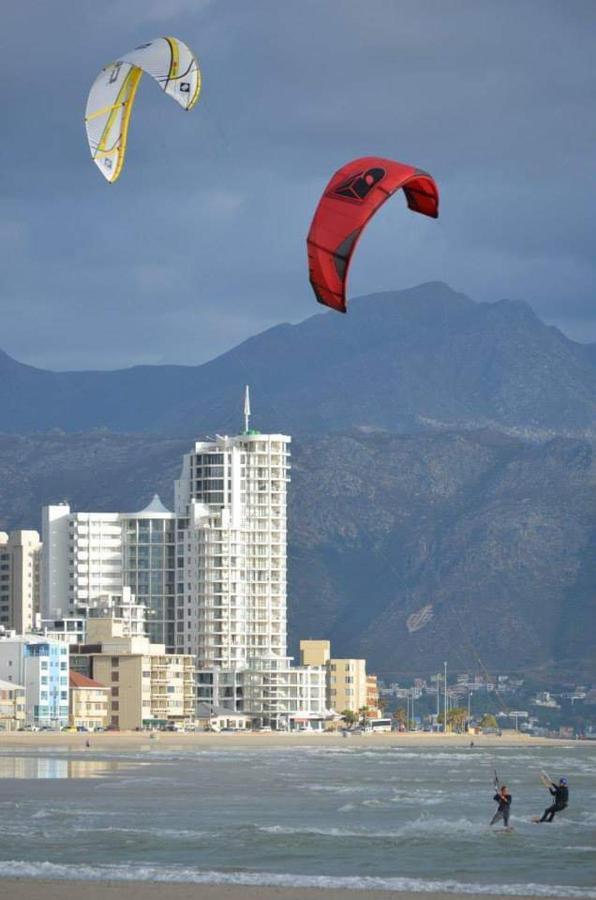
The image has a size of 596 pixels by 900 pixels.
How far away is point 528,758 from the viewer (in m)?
123

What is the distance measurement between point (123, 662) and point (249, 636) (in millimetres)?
20022

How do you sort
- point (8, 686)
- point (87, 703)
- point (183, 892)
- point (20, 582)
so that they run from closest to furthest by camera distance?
point (183, 892) → point (8, 686) → point (87, 703) → point (20, 582)

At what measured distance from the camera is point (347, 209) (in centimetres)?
4369

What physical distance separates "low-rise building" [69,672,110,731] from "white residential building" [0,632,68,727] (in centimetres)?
174

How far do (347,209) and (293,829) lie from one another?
55.1 feet

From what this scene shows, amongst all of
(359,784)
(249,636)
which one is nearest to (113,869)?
(359,784)

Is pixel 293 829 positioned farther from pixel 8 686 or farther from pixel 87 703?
pixel 87 703

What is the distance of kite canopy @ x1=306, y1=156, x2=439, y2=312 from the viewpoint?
140 feet

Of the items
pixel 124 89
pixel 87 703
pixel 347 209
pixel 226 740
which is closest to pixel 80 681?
pixel 87 703

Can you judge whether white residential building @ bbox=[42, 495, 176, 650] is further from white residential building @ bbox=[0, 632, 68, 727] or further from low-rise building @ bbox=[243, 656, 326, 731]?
white residential building @ bbox=[0, 632, 68, 727]

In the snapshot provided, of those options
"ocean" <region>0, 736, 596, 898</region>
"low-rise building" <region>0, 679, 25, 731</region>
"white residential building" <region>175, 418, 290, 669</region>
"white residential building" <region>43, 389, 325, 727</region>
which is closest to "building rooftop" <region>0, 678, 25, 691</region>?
"low-rise building" <region>0, 679, 25, 731</region>

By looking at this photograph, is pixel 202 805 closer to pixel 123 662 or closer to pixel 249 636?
pixel 123 662

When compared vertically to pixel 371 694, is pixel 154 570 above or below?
above

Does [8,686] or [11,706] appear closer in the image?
[11,706]
